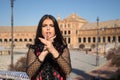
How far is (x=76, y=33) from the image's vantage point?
68.9 metres

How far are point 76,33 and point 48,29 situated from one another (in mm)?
66330

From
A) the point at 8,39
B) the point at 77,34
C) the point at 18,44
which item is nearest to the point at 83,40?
the point at 77,34

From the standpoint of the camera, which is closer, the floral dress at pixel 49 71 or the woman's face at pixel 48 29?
the floral dress at pixel 49 71

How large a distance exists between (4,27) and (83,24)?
76.5ft

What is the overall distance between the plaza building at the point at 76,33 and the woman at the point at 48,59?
56.8 meters

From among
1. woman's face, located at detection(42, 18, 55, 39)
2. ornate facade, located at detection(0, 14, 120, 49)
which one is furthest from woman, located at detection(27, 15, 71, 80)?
ornate facade, located at detection(0, 14, 120, 49)

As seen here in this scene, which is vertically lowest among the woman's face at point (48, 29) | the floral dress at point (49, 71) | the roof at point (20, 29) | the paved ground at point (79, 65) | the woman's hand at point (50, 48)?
the paved ground at point (79, 65)

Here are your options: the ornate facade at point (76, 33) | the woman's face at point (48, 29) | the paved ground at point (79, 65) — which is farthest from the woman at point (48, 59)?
the ornate facade at point (76, 33)

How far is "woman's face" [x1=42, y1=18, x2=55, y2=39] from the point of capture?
2689mm

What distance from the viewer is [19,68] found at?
16234mm

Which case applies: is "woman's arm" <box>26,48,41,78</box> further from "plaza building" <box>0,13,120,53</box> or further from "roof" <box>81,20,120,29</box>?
"roof" <box>81,20,120,29</box>

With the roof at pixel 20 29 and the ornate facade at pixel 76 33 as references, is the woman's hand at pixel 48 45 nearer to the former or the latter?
the ornate facade at pixel 76 33

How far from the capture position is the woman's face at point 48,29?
2689 mm

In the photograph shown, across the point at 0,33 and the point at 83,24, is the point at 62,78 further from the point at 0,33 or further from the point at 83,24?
the point at 0,33
